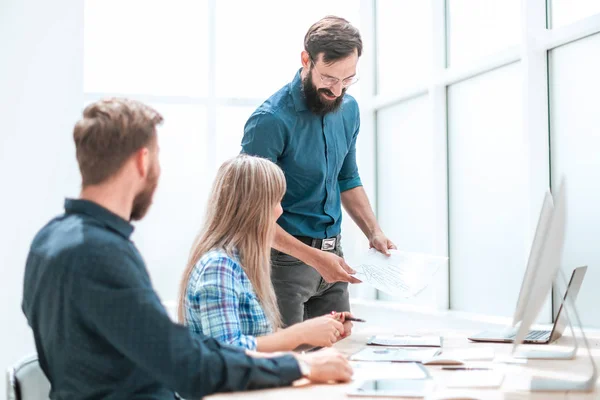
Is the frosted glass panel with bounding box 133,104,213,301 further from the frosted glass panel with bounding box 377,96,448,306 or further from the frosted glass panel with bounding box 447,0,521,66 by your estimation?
the frosted glass panel with bounding box 447,0,521,66

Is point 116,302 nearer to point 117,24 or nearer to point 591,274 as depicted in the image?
point 591,274

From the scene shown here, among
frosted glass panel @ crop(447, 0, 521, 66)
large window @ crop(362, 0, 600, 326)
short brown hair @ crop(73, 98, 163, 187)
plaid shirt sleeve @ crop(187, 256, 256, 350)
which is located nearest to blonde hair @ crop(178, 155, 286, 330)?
plaid shirt sleeve @ crop(187, 256, 256, 350)

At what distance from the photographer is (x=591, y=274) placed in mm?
2777

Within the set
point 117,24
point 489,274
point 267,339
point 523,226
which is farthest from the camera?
point 117,24

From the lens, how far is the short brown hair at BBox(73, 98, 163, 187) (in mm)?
1390

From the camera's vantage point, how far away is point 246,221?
6.78 ft

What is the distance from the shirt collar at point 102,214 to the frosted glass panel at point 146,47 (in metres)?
3.43

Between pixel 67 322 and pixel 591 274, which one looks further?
pixel 591 274

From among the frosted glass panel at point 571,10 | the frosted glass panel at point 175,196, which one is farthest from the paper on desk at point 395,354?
the frosted glass panel at point 175,196

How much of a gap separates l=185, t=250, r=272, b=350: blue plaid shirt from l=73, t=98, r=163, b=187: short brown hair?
0.53 m

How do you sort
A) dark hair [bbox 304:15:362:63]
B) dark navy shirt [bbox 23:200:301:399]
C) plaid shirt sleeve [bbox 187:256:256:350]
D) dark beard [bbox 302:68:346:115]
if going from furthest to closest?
dark beard [bbox 302:68:346:115] → dark hair [bbox 304:15:362:63] → plaid shirt sleeve [bbox 187:256:256:350] → dark navy shirt [bbox 23:200:301:399]

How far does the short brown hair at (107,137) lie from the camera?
4.56 ft

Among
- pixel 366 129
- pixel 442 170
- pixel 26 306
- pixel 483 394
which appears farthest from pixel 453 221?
pixel 26 306

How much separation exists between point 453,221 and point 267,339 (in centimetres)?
228
